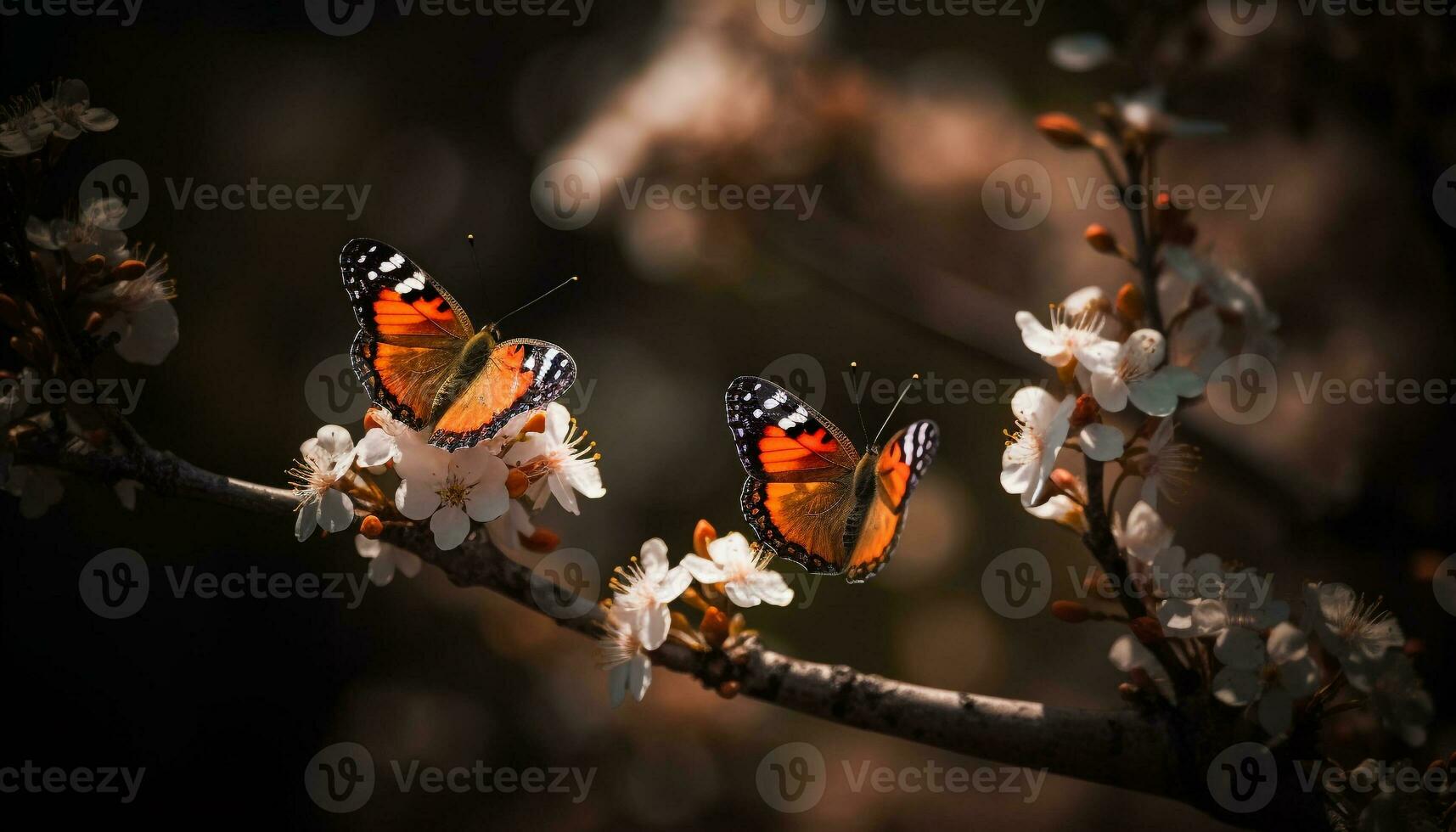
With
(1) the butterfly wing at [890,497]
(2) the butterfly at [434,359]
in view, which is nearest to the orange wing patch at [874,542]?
(1) the butterfly wing at [890,497]

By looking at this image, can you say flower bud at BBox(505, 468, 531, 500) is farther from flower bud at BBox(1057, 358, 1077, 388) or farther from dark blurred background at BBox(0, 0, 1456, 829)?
dark blurred background at BBox(0, 0, 1456, 829)

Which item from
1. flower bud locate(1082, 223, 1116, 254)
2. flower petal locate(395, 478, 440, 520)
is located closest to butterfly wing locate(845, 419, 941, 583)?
flower bud locate(1082, 223, 1116, 254)

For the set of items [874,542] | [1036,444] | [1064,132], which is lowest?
[874,542]

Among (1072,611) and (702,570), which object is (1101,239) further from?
(702,570)

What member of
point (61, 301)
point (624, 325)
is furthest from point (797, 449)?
point (624, 325)

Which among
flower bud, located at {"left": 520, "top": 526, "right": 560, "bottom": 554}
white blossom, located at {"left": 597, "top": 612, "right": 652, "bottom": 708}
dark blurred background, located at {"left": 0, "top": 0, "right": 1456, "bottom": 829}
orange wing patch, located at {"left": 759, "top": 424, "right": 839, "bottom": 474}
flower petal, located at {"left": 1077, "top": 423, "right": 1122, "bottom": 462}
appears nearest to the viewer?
flower petal, located at {"left": 1077, "top": 423, "right": 1122, "bottom": 462}
